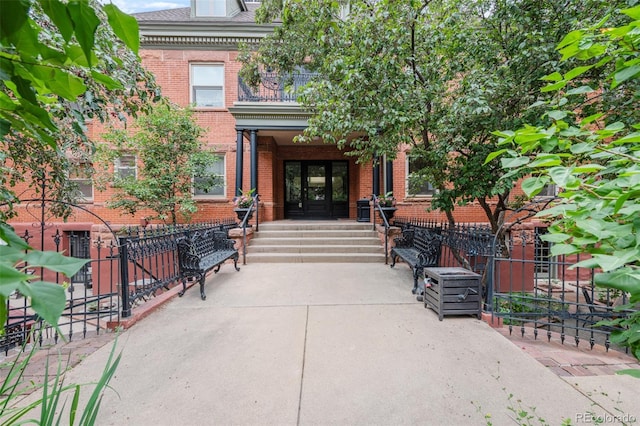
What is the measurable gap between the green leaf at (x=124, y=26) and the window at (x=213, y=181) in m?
9.20

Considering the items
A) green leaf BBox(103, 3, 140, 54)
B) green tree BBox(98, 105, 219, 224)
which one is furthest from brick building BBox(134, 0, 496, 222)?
green leaf BBox(103, 3, 140, 54)

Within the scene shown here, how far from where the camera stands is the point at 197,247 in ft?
18.3

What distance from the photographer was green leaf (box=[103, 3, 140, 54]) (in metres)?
0.74

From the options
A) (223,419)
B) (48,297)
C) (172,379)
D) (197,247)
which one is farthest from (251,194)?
(48,297)

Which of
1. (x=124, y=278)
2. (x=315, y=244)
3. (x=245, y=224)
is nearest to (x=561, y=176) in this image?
(x=124, y=278)

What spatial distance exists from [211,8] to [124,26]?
45.5 feet

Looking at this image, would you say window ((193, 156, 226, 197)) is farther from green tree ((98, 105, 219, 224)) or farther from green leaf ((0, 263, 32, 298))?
green leaf ((0, 263, 32, 298))

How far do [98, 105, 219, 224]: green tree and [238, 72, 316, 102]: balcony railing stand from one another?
1.92 metres

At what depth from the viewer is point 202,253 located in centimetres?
582

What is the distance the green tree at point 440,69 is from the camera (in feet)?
15.9

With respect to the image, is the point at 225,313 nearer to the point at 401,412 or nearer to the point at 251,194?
the point at 401,412

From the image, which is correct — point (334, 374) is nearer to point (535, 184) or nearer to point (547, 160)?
point (535, 184)

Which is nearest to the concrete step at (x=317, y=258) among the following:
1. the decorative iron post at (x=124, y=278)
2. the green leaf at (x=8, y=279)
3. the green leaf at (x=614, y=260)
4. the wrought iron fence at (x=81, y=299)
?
the wrought iron fence at (x=81, y=299)

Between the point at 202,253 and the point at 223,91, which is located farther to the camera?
the point at 223,91
